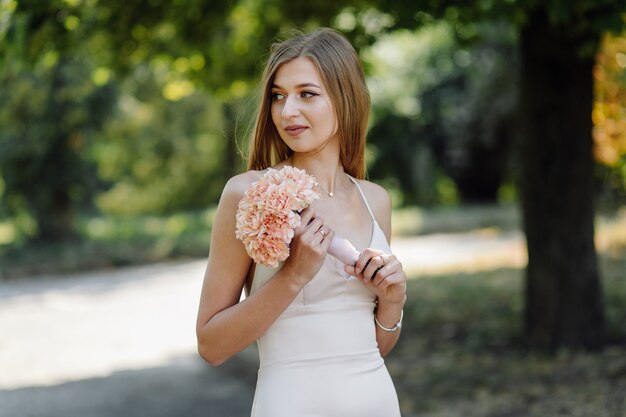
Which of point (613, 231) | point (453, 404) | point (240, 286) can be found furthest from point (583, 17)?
point (613, 231)

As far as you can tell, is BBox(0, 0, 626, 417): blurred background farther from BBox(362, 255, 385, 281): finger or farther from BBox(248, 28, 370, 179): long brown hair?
BBox(362, 255, 385, 281): finger

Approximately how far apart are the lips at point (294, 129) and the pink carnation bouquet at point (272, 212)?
234mm

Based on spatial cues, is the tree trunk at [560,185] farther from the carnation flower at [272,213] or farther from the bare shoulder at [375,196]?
the carnation flower at [272,213]

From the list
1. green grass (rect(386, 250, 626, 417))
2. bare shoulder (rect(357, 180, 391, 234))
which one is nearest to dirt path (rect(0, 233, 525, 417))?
green grass (rect(386, 250, 626, 417))

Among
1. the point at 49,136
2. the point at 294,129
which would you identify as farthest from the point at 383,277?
the point at 49,136

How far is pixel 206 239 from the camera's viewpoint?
20.1 m

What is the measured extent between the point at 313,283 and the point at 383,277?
0.20 meters

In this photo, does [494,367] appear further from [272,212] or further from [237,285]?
[272,212]

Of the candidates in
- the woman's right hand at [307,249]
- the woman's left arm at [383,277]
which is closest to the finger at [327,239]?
the woman's right hand at [307,249]

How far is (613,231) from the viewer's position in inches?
593

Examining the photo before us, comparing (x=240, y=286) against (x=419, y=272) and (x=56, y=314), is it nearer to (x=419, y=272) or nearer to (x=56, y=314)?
(x=56, y=314)

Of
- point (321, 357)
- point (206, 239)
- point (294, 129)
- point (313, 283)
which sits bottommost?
point (206, 239)

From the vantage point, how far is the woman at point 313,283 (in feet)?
7.29

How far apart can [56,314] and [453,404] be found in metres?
7.75
